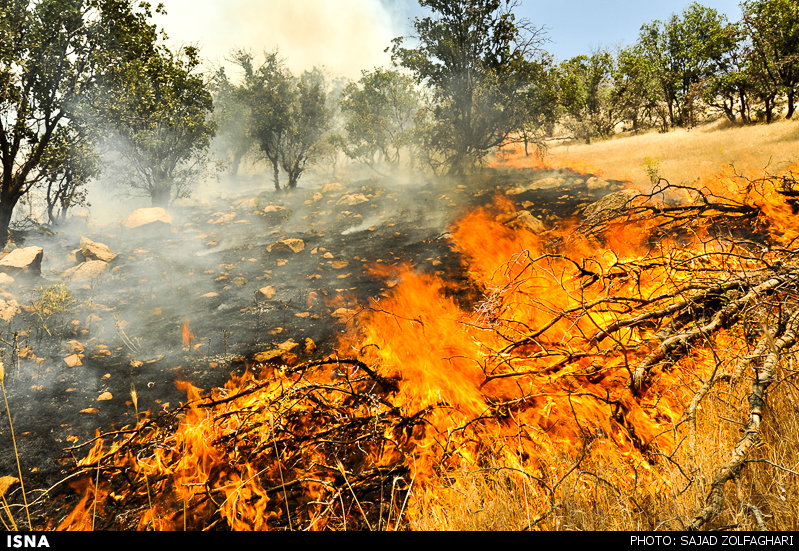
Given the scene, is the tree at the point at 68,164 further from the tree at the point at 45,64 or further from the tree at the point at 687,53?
the tree at the point at 687,53

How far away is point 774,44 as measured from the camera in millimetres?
17531

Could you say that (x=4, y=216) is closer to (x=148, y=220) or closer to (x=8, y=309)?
(x=148, y=220)

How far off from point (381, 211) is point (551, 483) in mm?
12621

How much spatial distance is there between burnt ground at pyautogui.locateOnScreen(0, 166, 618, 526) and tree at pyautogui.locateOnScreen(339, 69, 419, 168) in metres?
12.1

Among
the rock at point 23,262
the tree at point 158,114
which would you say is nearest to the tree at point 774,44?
the tree at point 158,114

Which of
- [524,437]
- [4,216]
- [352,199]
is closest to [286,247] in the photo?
[352,199]

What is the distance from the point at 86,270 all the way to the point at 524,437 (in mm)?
10475

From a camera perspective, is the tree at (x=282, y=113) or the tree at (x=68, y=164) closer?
the tree at (x=68, y=164)

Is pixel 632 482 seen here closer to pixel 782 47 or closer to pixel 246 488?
pixel 246 488

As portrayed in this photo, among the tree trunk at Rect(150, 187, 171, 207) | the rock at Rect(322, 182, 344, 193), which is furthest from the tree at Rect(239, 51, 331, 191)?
the tree trunk at Rect(150, 187, 171, 207)

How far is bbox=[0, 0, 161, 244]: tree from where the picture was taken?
8570 millimetres

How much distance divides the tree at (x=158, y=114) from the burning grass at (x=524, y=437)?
13586mm

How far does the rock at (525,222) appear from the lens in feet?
28.5
